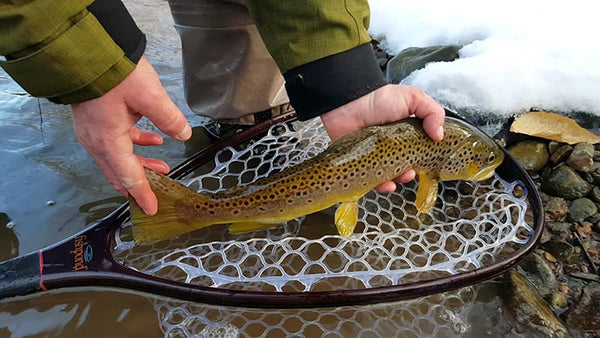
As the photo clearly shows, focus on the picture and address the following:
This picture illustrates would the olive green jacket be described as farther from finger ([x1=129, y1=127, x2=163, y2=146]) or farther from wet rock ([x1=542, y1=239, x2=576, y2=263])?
wet rock ([x1=542, y1=239, x2=576, y2=263])

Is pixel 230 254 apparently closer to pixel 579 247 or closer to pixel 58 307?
pixel 58 307

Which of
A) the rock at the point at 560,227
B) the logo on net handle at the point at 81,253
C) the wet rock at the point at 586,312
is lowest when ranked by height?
the wet rock at the point at 586,312

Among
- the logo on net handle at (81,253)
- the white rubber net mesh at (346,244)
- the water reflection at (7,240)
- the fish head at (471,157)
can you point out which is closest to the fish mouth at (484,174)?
the fish head at (471,157)

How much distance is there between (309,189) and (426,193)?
631 mm

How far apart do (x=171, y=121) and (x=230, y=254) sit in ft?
2.78

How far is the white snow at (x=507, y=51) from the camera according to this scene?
2939mm

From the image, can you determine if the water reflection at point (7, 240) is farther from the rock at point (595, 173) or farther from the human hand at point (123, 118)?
the rock at point (595, 173)

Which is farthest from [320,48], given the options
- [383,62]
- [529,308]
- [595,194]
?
[383,62]

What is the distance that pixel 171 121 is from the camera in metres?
1.73

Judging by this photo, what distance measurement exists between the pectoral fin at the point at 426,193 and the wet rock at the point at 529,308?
477 mm

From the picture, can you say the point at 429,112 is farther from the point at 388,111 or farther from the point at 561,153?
the point at 561,153

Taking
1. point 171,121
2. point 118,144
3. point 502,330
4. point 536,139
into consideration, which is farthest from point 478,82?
point 118,144

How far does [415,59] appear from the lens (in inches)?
144

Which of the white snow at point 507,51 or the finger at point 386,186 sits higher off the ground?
the finger at point 386,186
